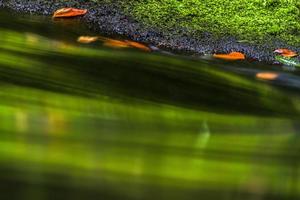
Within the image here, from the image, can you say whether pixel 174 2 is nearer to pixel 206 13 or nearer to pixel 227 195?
pixel 206 13

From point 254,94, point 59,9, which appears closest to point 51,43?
point 59,9

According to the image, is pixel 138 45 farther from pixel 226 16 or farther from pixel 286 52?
pixel 286 52

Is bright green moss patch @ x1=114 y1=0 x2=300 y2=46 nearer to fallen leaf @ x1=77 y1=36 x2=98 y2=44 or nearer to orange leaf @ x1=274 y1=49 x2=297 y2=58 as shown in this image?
orange leaf @ x1=274 y1=49 x2=297 y2=58

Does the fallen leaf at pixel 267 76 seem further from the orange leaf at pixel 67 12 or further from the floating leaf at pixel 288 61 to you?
the orange leaf at pixel 67 12

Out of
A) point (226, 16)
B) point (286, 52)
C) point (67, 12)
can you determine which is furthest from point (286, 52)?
point (67, 12)

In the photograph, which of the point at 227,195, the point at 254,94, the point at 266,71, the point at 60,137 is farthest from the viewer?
the point at 266,71

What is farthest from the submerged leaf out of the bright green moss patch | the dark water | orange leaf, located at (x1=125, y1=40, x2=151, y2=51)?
orange leaf, located at (x1=125, y1=40, x2=151, y2=51)
